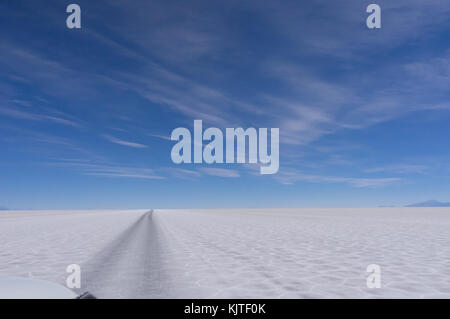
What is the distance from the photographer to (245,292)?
5.00 m

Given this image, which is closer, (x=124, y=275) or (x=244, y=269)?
(x=124, y=275)

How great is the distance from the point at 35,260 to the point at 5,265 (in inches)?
27.6

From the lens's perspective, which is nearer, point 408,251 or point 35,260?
point 35,260

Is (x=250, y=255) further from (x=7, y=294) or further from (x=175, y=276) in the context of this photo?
(x=7, y=294)

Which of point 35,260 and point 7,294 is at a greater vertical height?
point 7,294

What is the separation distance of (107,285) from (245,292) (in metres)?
2.30
